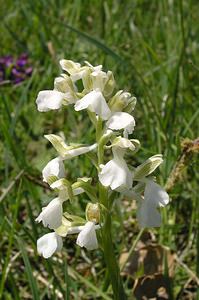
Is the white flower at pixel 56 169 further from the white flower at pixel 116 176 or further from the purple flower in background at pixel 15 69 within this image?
the purple flower in background at pixel 15 69

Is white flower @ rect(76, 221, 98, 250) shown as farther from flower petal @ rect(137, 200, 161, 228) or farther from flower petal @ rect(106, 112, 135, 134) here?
flower petal @ rect(106, 112, 135, 134)

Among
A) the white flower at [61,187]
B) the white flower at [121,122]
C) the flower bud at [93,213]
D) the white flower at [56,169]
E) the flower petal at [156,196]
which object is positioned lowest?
the flower bud at [93,213]

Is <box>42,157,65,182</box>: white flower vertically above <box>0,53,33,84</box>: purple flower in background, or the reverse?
<box>42,157,65,182</box>: white flower

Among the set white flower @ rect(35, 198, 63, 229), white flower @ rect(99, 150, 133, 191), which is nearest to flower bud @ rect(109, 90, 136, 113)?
white flower @ rect(99, 150, 133, 191)

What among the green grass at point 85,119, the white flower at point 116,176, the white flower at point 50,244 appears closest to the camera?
the white flower at point 116,176

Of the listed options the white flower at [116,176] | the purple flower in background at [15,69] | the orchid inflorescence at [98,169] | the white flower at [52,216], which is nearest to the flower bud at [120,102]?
the orchid inflorescence at [98,169]

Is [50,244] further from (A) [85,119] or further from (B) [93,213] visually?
(A) [85,119]

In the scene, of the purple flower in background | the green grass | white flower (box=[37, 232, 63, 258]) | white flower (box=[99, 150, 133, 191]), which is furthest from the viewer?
the purple flower in background

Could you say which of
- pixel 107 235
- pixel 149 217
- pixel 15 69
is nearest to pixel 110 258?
pixel 107 235
